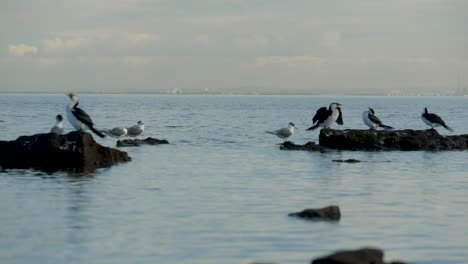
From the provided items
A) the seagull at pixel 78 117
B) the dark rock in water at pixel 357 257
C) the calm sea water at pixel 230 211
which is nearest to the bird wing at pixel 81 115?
the seagull at pixel 78 117

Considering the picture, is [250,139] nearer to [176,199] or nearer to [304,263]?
[176,199]

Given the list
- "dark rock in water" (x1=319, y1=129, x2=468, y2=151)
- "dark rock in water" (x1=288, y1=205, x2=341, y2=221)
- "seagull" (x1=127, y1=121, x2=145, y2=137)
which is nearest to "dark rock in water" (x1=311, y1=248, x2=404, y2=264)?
"dark rock in water" (x1=288, y1=205, x2=341, y2=221)

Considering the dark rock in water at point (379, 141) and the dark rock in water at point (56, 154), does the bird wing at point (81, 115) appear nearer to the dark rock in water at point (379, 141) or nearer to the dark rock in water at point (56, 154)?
the dark rock in water at point (56, 154)

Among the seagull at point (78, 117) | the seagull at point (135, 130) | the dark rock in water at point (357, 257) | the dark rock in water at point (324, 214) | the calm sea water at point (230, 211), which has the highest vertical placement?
the seagull at point (78, 117)

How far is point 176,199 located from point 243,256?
6.98 m

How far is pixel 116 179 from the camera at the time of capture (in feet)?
78.8

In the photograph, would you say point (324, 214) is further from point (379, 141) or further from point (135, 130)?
point (135, 130)

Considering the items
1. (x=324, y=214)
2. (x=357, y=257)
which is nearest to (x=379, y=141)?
(x=324, y=214)

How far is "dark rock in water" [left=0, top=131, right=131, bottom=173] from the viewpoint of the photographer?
86.8 ft

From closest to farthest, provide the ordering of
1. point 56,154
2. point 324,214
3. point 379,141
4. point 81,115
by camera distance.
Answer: point 324,214 → point 56,154 → point 81,115 → point 379,141

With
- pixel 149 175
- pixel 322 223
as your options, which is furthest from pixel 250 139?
pixel 322 223

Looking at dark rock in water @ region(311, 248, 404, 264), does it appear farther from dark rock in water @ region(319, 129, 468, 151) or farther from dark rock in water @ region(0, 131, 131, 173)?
dark rock in water @ region(319, 129, 468, 151)

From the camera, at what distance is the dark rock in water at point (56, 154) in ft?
86.8

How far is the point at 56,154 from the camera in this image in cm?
2655
